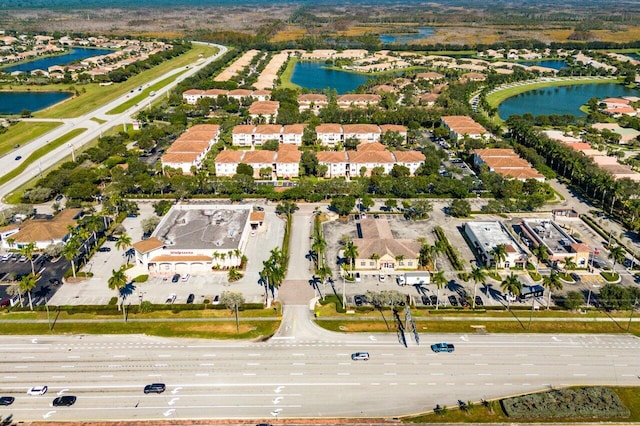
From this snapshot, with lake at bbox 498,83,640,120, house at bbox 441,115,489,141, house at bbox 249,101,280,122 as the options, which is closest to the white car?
house at bbox 249,101,280,122

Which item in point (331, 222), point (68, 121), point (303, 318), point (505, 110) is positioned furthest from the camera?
point (505, 110)

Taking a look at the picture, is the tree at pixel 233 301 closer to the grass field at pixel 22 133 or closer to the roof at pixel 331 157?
the roof at pixel 331 157

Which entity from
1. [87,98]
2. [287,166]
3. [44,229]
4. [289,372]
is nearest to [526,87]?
[287,166]

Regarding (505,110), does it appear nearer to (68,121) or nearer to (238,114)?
(238,114)

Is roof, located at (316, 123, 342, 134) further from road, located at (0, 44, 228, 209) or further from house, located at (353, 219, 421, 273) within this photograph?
road, located at (0, 44, 228, 209)

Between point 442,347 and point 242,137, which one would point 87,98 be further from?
point 442,347

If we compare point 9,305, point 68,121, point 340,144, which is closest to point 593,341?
point 9,305
